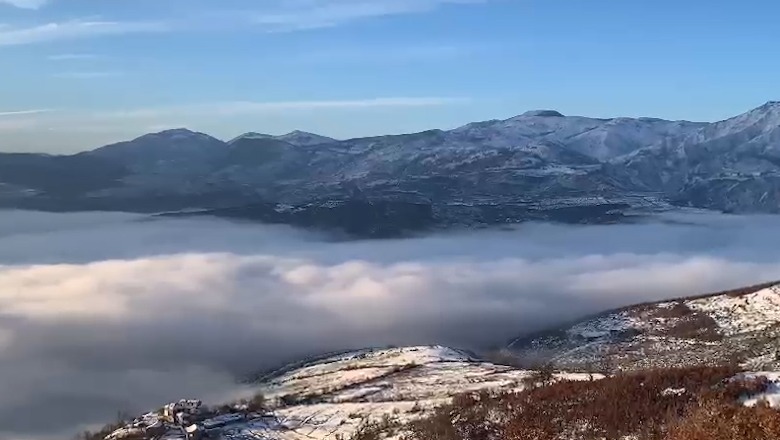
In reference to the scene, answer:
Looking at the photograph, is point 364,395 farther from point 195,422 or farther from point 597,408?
point 597,408

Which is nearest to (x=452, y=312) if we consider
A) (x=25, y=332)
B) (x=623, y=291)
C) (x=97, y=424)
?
(x=623, y=291)

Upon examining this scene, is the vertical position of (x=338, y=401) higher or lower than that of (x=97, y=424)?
higher

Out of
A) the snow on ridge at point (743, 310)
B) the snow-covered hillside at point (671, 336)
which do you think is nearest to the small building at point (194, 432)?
the snow-covered hillside at point (671, 336)

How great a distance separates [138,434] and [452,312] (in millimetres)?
134430

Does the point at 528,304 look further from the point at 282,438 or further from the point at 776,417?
the point at 776,417

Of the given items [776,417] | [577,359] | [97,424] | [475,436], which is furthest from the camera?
[577,359]

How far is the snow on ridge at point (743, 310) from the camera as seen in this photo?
9094cm

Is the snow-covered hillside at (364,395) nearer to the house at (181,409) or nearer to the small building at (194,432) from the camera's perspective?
the small building at (194,432)

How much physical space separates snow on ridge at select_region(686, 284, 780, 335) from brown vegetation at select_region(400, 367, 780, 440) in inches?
2414

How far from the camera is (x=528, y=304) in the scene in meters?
178

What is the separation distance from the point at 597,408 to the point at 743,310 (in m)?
80.0

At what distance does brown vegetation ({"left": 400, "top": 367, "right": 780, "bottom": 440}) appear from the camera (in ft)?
91.4

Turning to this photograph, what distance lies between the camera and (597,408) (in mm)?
30172

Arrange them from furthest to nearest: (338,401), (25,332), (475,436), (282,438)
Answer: (25,332) → (338,401) → (282,438) → (475,436)
